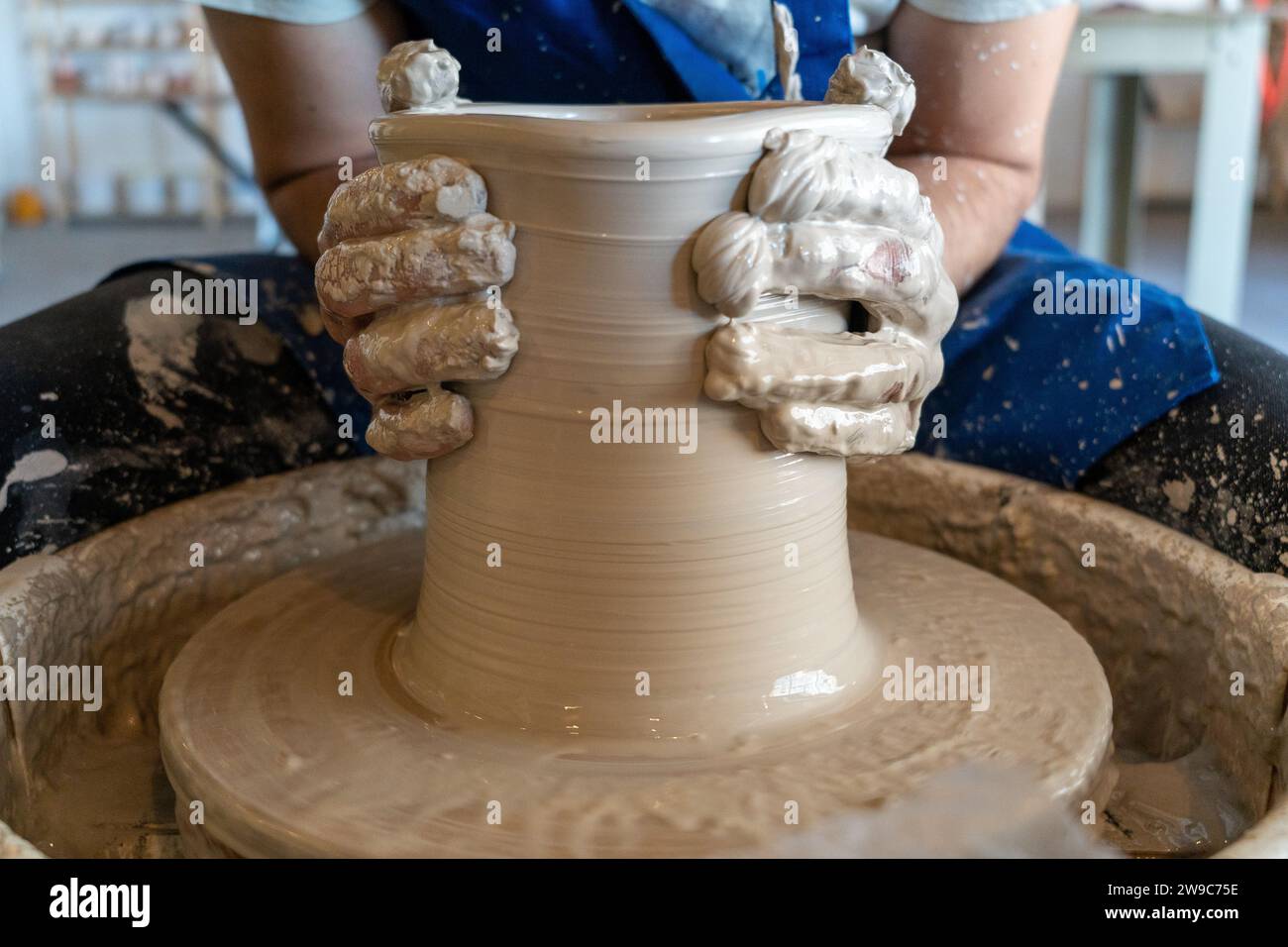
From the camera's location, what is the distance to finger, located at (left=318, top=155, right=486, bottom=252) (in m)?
0.92

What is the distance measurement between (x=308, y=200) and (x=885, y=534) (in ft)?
2.92

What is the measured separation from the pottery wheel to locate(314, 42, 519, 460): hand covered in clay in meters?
0.24

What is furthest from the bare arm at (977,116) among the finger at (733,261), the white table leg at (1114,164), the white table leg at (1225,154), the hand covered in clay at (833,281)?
the white table leg at (1114,164)

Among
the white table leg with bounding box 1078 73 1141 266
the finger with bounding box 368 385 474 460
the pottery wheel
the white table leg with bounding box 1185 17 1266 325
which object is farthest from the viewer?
the white table leg with bounding box 1078 73 1141 266

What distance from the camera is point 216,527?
4.67 feet

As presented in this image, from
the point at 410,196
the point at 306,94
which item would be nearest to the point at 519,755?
the point at 410,196

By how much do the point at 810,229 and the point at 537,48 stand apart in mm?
747

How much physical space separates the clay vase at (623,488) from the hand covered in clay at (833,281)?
2 cm

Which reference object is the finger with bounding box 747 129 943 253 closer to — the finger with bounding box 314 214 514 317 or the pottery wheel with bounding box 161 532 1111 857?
the finger with bounding box 314 214 514 317

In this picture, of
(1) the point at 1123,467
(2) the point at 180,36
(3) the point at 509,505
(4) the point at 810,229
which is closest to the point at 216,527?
(3) the point at 509,505

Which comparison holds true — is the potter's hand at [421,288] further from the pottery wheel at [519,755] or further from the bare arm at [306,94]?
the bare arm at [306,94]

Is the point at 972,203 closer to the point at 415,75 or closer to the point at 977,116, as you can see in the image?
the point at 977,116

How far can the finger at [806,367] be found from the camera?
921mm

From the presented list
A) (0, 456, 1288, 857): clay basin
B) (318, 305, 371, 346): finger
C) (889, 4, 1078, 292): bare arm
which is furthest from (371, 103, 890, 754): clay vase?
(889, 4, 1078, 292): bare arm
